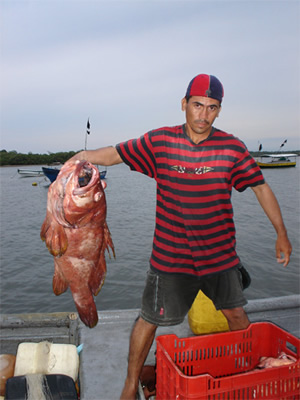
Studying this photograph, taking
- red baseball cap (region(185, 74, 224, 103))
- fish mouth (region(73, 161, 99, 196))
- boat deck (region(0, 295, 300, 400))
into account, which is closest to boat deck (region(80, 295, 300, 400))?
boat deck (region(0, 295, 300, 400))

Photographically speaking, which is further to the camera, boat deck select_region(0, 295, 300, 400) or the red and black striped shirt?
boat deck select_region(0, 295, 300, 400)

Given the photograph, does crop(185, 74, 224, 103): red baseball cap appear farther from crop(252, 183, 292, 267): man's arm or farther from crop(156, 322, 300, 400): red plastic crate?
crop(156, 322, 300, 400): red plastic crate

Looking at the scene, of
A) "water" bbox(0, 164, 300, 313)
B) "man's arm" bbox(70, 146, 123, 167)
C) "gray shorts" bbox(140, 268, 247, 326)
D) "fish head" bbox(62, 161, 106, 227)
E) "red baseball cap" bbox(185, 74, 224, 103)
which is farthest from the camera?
"water" bbox(0, 164, 300, 313)

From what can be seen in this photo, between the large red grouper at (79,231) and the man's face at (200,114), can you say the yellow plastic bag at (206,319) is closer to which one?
the large red grouper at (79,231)

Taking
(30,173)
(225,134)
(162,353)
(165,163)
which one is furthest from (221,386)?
(30,173)

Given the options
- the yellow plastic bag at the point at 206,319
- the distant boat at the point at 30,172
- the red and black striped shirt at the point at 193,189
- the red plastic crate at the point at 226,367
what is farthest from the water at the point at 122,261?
the distant boat at the point at 30,172

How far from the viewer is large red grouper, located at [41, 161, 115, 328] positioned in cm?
207

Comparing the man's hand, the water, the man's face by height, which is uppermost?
the man's face

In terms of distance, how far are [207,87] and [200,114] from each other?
21cm

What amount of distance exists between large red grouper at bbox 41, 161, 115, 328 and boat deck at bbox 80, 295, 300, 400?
108cm

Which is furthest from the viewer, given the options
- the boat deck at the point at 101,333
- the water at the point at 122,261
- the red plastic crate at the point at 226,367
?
the water at the point at 122,261

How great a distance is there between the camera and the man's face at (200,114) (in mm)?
2682

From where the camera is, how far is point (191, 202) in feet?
9.04

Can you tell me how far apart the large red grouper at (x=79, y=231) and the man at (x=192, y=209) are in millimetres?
597
